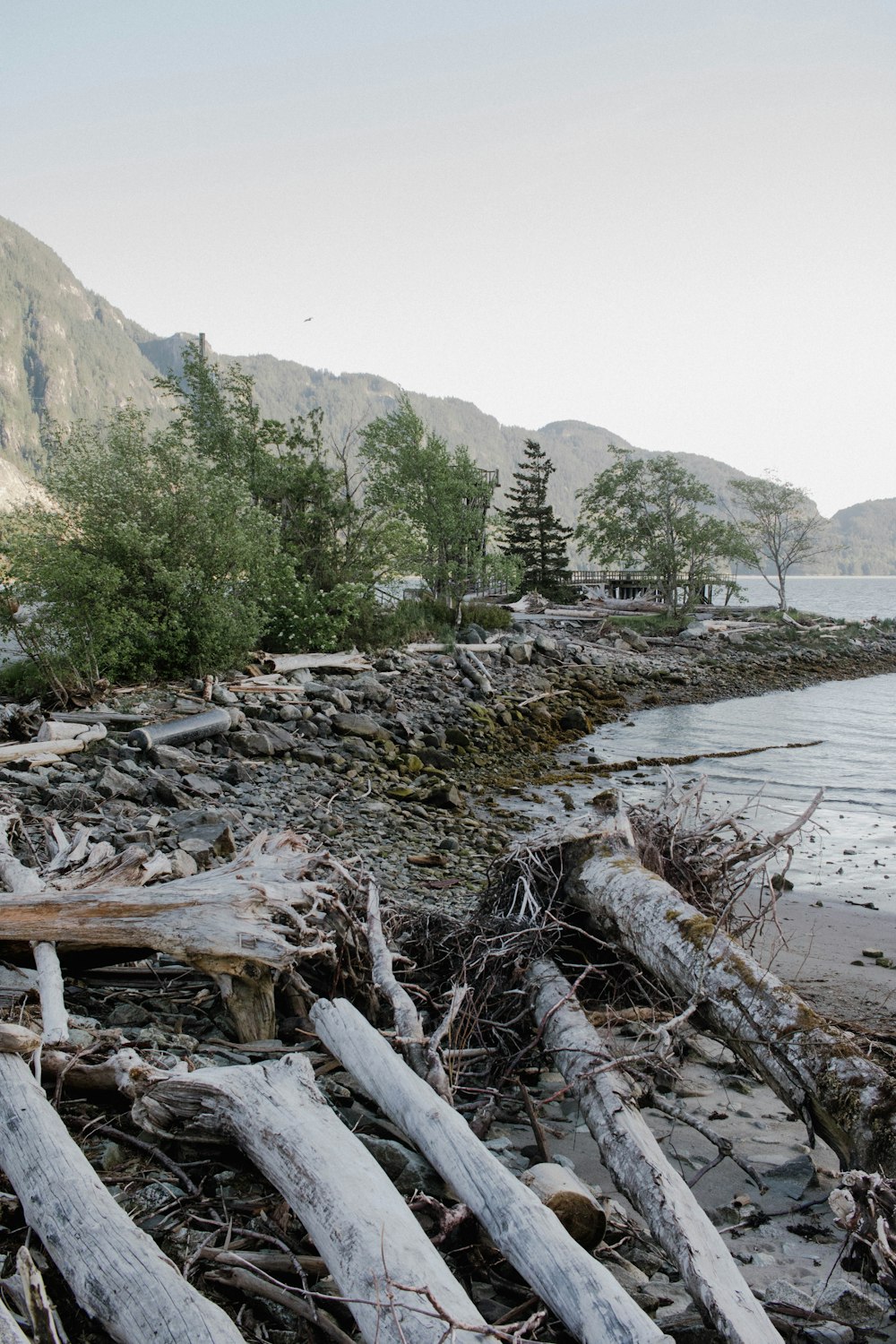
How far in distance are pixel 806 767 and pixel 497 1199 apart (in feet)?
51.0

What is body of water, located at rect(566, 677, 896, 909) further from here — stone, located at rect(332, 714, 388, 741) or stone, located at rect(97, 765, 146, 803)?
stone, located at rect(97, 765, 146, 803)

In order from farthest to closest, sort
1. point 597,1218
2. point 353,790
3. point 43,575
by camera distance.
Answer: point 43,575 → point 353,790 → point 597,1218

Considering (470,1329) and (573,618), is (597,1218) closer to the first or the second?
(470,1329)

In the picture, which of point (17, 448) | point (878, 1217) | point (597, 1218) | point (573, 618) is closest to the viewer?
point (878, 1217)

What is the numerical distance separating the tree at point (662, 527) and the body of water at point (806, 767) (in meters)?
19.5

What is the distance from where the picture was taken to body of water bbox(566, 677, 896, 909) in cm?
1034

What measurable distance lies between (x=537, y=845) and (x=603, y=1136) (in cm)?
219

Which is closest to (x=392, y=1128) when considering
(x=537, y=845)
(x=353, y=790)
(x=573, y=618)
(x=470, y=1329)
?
(x=470, y=1329)

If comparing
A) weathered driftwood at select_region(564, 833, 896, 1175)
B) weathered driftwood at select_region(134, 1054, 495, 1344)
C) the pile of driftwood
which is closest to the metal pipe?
the pile of driftwood

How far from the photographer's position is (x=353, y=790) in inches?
466

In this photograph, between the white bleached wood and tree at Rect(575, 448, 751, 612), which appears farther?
tree at Rect(575, 448, 751, 612)

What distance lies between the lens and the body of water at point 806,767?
1034 cm

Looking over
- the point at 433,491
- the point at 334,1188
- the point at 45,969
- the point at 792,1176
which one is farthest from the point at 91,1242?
the point at 433,491

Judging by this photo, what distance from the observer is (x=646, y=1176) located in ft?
10.3
